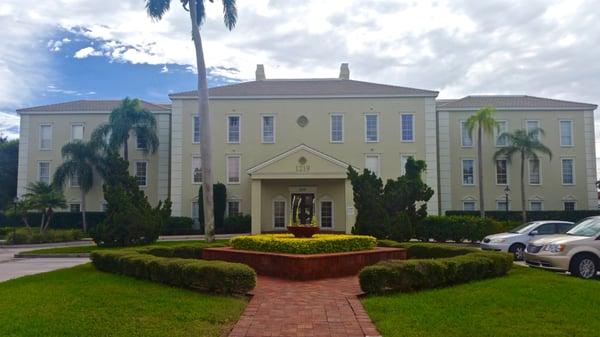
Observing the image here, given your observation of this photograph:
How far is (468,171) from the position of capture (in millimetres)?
41719

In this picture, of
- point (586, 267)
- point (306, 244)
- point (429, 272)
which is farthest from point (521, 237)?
point (429, 272)

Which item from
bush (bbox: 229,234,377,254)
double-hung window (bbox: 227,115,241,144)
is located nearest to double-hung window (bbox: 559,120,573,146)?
double-hung window (bbox: 227,115,241,144)

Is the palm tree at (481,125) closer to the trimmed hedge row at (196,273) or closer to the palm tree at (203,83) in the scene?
the palm tree at (203,83)

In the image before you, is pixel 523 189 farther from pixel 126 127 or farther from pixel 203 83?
pixel 126 127

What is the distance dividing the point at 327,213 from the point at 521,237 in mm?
19437

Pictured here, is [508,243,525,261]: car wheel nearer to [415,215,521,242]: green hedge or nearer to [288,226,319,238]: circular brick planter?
[415,215,521,242]: green hedge

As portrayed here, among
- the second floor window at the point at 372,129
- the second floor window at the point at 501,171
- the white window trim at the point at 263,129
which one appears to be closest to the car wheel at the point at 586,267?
the second floor window at the point at 372,129

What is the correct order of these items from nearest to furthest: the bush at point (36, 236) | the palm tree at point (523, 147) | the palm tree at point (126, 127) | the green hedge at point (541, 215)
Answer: the bush at point (36, 236) < the palm tree at point (126, 127) < the green hedge at point (541, 215) < the palm tree at point (523, 147)

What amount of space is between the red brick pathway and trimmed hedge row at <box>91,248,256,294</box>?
48 cm

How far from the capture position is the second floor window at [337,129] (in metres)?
38.9

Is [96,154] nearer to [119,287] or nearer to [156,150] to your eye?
[156,150]

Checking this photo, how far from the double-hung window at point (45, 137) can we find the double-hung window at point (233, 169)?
598 inches

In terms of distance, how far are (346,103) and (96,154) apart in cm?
1900

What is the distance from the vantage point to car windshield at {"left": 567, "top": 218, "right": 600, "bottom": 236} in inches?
525
